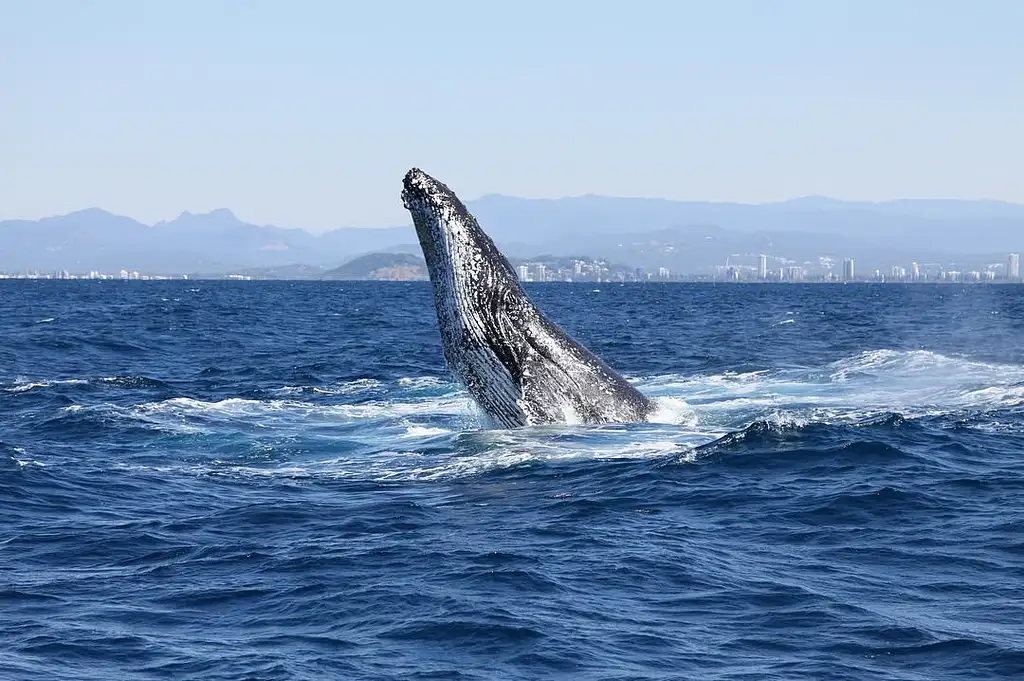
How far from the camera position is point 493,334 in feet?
52.3

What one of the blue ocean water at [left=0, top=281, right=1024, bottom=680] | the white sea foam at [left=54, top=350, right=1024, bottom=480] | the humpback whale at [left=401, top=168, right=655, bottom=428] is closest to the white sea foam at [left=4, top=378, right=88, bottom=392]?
the blue ocean water at [left=0, top=281, right=1024, bottom=680]

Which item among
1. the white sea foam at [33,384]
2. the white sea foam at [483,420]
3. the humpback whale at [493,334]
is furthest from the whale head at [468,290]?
the white sea foam at [33,384]

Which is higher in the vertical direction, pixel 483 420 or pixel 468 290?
pixel 468 290

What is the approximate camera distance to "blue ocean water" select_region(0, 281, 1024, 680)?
27.5ft

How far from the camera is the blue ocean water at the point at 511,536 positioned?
838cm

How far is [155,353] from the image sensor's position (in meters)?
35.9

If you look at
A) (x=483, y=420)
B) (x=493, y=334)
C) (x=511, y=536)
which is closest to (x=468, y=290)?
(x=493, y=334)

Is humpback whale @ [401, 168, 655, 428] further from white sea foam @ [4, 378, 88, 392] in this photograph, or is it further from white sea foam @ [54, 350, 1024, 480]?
white sea foam @ [4, 378, 88, 392]

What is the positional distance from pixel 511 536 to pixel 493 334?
4.85 meters

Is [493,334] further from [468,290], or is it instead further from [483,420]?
[483,420]

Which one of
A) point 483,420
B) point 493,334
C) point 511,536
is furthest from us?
point 483,420

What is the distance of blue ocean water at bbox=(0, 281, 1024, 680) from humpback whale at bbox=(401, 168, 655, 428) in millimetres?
454

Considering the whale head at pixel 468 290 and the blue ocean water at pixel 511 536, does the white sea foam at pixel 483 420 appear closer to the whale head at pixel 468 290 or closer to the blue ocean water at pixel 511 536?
the blue ocean water at pixel 511 536

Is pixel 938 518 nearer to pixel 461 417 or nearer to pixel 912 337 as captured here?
pixel 461 417
